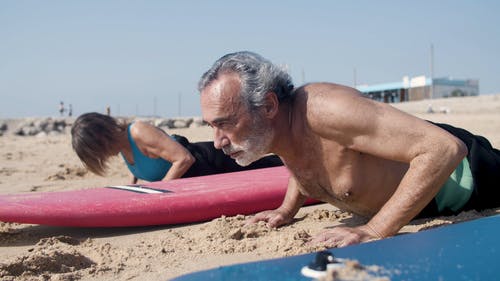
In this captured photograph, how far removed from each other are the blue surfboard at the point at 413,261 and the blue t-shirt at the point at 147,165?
2911mm

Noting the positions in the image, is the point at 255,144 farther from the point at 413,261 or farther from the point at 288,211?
the point at 413,261

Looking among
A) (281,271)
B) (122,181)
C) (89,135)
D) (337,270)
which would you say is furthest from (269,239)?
(122,181)

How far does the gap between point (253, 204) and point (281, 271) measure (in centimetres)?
198

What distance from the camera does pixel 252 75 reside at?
2369mm

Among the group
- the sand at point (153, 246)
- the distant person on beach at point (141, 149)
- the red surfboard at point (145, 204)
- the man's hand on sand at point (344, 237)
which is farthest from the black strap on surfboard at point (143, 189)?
the man's hand on sand at point (344, 237)

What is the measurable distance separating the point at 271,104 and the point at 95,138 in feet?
7.35

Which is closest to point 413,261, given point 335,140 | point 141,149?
point 335,140

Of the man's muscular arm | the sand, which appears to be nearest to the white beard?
the sand

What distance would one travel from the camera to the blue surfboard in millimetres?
1521

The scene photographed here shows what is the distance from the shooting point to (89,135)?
4.19 meters

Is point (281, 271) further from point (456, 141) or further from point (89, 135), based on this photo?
point (89, 135)

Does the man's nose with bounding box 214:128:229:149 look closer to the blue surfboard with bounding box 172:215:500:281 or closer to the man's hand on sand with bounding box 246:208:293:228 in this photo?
the man's hand on sand with bounding box 246:208:293:228

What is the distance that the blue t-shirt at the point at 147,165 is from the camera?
14.5 ft

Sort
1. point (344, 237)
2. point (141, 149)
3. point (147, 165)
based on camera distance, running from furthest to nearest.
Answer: point (147, 165) → point (141, 149) → point (344, 237)
